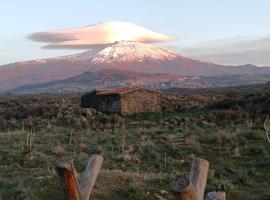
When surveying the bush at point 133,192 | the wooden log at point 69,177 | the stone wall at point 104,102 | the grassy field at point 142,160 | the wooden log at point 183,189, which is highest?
the wooden log at point 183,189

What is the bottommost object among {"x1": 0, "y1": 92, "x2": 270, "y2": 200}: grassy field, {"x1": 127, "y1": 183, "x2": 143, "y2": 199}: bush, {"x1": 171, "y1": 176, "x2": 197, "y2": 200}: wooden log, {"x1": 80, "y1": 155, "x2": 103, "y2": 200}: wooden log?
{"x1": 0, "y1": 92, "x2": 270, "y2": 200}: grassy field

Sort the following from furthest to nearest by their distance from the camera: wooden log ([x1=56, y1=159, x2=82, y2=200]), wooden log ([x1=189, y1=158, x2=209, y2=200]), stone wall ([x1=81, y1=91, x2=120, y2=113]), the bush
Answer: stone wall ([x1=81, y1=91, x2=120, y2=113]) < the bush < wooden log ([x1=56, y1=159, x2=82, y2=200]) < wooden log ([x1=189, y1=158, x2=209, y2=200])

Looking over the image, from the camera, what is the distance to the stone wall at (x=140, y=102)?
141ft

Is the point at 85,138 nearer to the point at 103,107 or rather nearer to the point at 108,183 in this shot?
the point at 108,183

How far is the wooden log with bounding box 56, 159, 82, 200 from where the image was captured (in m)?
6.20

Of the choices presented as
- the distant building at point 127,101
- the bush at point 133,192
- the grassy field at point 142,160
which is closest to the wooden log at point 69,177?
the grassy field at point 142,160

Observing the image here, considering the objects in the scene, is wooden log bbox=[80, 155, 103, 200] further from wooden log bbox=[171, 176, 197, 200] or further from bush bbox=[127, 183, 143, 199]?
bush bbox=[127, 183, 143, 199]

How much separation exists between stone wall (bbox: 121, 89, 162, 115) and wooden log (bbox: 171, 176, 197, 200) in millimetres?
37572

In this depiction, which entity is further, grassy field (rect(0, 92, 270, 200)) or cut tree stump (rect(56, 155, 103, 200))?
grassy field (rect(0, 92, 270, 200))

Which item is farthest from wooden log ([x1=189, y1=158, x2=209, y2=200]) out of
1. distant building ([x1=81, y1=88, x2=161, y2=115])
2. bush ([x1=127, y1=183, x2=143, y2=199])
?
distant building ([x1=81, y1=88, x2=161, y2=115])

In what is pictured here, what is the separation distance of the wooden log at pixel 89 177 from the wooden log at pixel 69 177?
31 cm

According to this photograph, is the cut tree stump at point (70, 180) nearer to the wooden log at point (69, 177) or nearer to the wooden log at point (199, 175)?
the wooden log at point (69, 177)

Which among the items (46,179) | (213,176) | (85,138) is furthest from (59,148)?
(46,179)

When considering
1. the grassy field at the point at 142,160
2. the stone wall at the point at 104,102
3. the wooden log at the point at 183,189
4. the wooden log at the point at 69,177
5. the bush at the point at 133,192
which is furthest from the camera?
the stone wall at the point at 104,102
